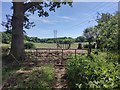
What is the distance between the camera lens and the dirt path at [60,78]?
8958 mm

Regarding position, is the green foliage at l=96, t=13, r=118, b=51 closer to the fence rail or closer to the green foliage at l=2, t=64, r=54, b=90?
the green foliage at l=2, t=64, r=54, b=90

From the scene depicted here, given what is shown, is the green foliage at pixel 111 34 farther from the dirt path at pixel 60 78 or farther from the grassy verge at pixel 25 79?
the dirt path at pixel 60 78

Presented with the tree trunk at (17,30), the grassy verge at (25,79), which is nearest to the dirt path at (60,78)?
the grassy verge at (25,79)

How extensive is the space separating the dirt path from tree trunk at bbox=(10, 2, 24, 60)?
10.3 feet

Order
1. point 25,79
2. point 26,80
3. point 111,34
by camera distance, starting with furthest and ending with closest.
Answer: point 25,79 → point 26,80 → point 111,34

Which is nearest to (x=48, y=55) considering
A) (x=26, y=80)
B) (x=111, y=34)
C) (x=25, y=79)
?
(x=25, y=79)

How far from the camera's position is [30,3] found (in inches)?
623

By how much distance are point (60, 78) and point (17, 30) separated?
6.00 metres

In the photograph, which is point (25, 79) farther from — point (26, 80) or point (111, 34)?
point (111, 34)

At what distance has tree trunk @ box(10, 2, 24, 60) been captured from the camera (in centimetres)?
1531

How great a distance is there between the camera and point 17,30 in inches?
609

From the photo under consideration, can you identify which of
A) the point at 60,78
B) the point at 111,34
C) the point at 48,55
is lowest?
the point at 60,78

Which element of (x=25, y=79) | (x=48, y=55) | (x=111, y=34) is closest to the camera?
(x=111, y=34)

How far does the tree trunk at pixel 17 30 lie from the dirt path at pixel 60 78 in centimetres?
313
